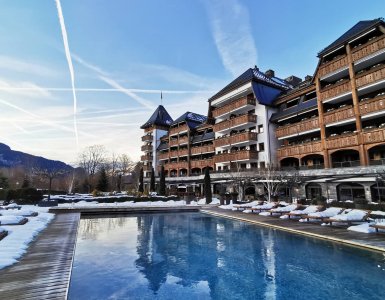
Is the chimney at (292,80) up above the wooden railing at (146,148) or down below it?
above

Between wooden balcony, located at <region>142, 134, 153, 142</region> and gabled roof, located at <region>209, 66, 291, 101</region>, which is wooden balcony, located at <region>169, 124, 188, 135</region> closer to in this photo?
wooden balcony, located at <region>142, 134, 153, 142</region>

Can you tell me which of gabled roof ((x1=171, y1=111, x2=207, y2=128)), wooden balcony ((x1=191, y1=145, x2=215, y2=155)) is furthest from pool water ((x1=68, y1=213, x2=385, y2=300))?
gabled roof ((x1=171, y1=111, x2=207, y2=128))

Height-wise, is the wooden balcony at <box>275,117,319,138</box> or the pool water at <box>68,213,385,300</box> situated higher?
the wooden balcony at <box>275,117,319,138</box>

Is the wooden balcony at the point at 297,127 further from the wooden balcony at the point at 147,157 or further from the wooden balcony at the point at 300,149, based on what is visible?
the wooden balcony at the point at 147,157

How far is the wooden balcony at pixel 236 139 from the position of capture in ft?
111

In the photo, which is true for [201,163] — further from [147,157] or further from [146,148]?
[146,148]

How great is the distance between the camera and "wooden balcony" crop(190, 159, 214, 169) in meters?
41.1

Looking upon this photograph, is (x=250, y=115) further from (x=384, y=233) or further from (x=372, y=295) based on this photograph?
(x=372, y=295)

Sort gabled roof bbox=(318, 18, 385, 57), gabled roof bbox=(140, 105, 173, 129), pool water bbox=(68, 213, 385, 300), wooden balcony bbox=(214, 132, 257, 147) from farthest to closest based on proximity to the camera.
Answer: gabled roof bbox=(140, 105, 173, 129)
wooden balcony bbox=(214, 132, 257, 147)
gabled roof bbox=(318, 18, 385, 57)
pool water bbox=(68, 213, 385, 300)

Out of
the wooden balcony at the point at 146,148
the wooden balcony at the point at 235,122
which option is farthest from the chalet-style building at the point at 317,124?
the wooden balcony at the point at 146,148

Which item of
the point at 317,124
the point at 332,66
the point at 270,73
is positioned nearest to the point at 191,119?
the point at 270,73

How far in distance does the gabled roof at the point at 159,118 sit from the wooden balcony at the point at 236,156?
2525 cm

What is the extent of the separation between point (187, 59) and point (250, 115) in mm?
16396

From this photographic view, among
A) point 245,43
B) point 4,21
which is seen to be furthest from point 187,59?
point 4,21
